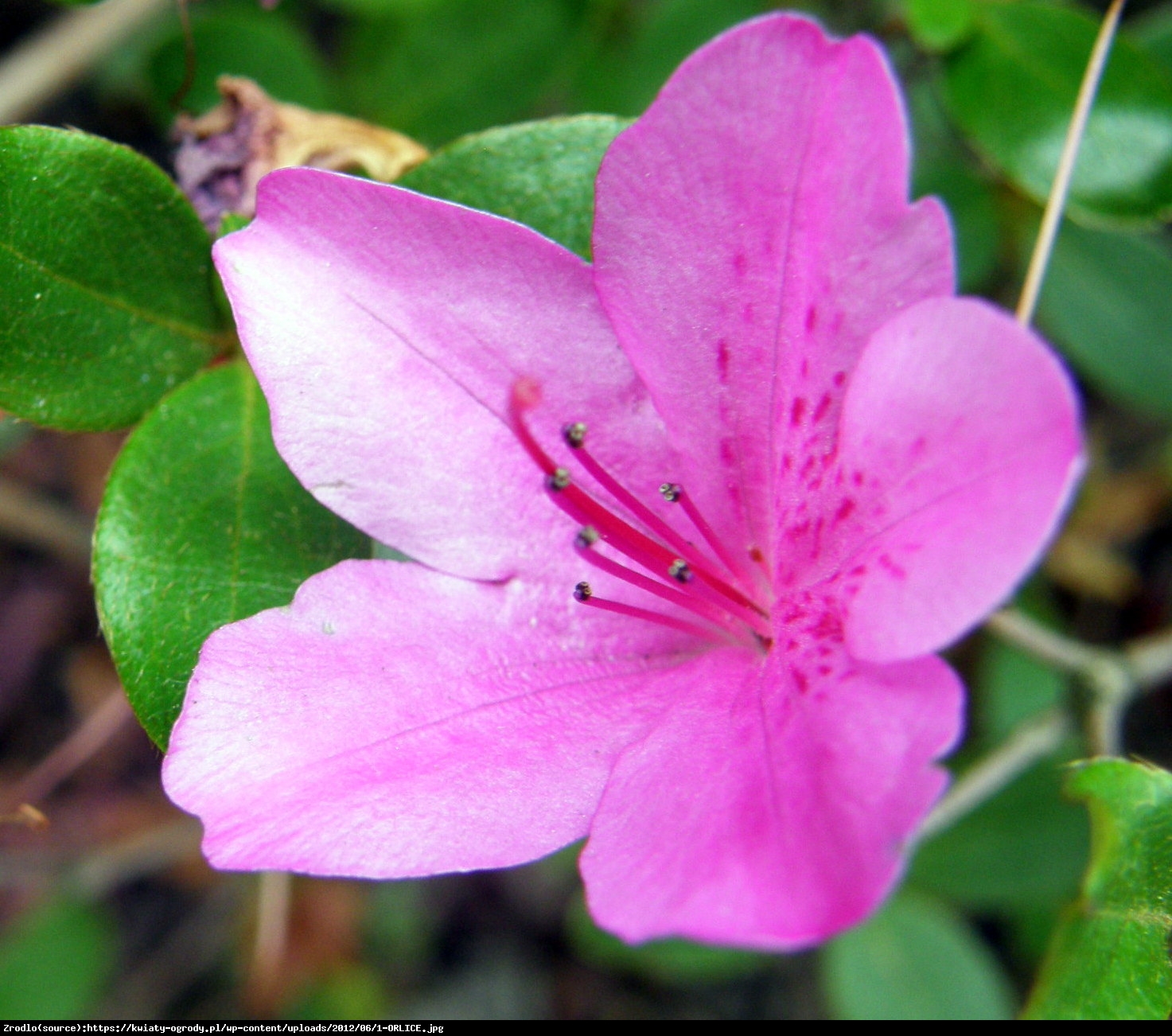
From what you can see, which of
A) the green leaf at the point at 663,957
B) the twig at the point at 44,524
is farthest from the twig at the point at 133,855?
the green leaf at the point at 663,957

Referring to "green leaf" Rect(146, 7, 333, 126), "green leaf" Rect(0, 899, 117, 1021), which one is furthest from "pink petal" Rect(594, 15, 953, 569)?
"green leaf" Rect(0, 899, 117, 1021)

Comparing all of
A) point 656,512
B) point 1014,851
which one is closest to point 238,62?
point 656,512

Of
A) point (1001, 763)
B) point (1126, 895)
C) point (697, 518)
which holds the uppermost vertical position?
point (697, 518)

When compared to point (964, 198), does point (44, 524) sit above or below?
below

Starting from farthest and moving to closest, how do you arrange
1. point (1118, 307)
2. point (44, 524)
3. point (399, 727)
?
1. point (44, 524)
2. point (1118, 307)
3. point (399, 727)

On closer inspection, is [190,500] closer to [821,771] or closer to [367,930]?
[821,771]

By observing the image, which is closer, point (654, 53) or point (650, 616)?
point (650, 616)

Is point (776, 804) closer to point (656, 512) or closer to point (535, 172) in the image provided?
point (656, 512)

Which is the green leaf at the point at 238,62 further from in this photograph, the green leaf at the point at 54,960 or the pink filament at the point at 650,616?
the green leaf at the point at 54,960
